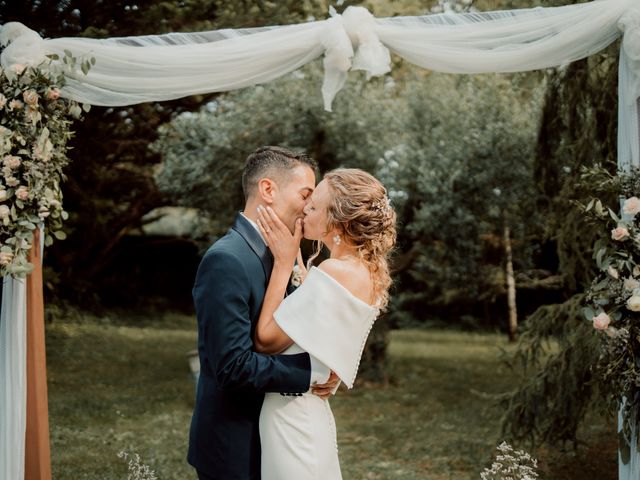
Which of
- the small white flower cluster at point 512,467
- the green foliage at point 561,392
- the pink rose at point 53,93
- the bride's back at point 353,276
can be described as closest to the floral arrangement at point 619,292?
the small white flower cluster at point 512,467

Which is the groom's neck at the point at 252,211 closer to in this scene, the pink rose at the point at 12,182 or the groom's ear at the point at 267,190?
the groom's ear at the point at 267,190

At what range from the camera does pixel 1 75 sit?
10.5 feet

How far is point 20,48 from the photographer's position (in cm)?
326

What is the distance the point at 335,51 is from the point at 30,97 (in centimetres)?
135

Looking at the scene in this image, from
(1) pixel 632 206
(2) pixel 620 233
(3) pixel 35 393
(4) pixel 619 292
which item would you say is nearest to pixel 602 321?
(4) pixel 619 292

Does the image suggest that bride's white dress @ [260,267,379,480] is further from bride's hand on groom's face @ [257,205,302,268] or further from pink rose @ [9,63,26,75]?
pink rose @ [9,63,26,75]

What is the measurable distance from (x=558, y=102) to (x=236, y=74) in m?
3.25

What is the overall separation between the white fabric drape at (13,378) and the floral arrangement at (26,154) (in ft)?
0.58

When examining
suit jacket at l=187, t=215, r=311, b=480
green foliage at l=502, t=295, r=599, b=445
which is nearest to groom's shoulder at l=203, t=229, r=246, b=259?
suit jacket at l=187, t=215, r=311, b=480

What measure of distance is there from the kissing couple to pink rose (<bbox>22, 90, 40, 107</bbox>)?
4.23ft

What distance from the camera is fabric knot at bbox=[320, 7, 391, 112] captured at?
10.9ft

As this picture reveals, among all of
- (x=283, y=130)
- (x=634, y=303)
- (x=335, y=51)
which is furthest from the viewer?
(x=283, y=130)

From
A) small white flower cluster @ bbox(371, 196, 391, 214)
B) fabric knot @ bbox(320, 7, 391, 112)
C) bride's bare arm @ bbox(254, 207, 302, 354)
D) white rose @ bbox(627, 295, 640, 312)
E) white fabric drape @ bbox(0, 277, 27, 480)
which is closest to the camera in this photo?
bride's bare arm @ bbox(254, 207, 302, 354)

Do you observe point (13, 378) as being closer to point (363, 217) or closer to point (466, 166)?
point (363, 217)
